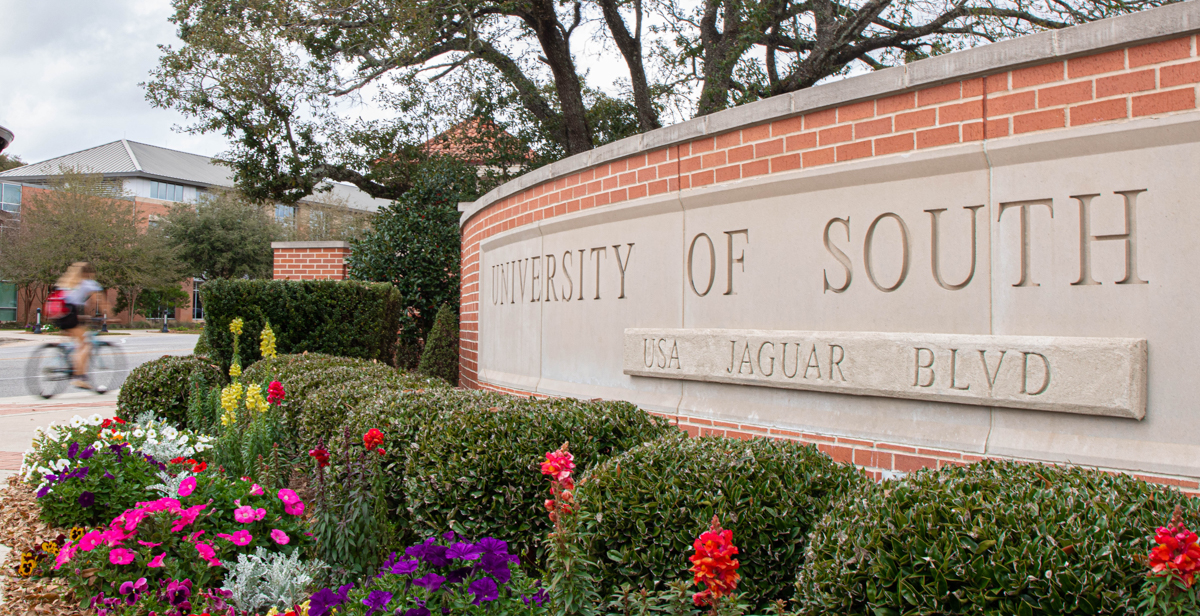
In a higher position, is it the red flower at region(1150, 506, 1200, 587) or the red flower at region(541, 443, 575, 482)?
the red flower at region(541, 443, 575, 482)

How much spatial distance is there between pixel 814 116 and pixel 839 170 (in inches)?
13.4

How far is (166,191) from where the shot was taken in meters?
51.7

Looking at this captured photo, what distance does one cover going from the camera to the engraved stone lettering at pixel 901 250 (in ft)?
11.0

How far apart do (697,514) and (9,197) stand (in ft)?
181

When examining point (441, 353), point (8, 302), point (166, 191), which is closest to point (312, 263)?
point (441, 353)

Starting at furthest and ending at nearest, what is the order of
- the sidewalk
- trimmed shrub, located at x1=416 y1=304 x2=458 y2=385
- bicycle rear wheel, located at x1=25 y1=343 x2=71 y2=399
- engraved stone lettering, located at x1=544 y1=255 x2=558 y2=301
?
bicycle rear wheel, located at x1=25 y1=343 x2=71 y2=399 → trimmed shrub, located at x1=416 y1=304 x2=458 y2=385 → the sidewalk → engraved stone lettering, located at x1=544 y1=255 x2=558 y2=301

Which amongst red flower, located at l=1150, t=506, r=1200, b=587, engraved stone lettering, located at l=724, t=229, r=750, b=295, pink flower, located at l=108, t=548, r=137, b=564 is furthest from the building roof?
red flower, located at l=1150, t=506, r=1200, b=587

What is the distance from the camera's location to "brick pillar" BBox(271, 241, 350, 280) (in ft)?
43.7

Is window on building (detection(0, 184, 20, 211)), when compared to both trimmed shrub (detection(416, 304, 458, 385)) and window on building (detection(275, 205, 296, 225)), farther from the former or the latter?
trimmed shrub (detection(416, 304, 458, 385))

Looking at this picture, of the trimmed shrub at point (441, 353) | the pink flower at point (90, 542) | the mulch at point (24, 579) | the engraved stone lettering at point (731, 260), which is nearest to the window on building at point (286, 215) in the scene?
the trimmed shrub at point (441, 353)

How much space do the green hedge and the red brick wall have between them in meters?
4.23

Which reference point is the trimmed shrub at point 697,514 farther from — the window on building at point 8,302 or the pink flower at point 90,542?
the window on building at point 8,302

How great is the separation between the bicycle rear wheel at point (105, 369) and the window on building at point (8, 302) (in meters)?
25.4

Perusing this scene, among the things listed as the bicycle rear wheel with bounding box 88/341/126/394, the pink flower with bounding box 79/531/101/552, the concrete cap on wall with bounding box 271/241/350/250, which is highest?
the concrete cap on wall with bounding box 271/241/350/250
